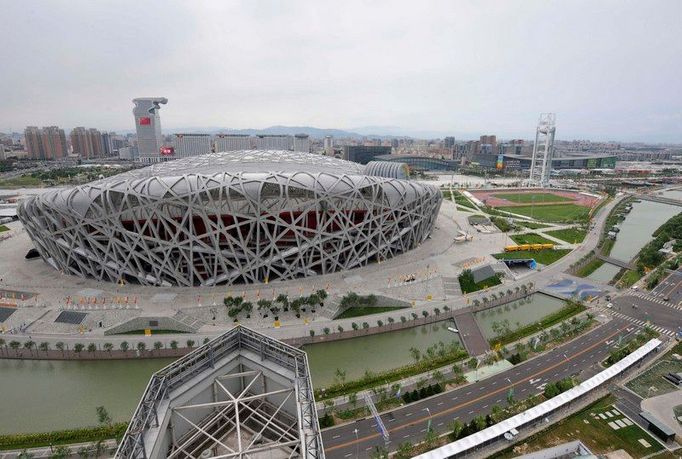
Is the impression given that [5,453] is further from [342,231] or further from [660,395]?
[660,395]

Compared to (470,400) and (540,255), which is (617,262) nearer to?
(540,255)

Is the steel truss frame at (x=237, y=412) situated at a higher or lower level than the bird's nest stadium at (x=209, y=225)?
higher

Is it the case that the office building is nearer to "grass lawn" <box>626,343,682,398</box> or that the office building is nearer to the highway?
the highway

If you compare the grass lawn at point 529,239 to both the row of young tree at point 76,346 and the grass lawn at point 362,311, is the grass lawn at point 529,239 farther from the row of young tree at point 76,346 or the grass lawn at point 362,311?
the row of young tree at point 76,346

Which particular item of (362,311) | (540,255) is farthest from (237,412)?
(540,255)

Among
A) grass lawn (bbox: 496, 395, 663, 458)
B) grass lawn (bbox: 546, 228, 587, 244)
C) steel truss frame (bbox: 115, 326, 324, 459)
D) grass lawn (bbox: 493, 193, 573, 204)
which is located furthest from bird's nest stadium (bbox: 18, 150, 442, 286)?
grass lawn (bbox: 493, 193, 573, 204)

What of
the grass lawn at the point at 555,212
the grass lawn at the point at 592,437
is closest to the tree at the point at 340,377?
the grass lawn at the point at 592,437
